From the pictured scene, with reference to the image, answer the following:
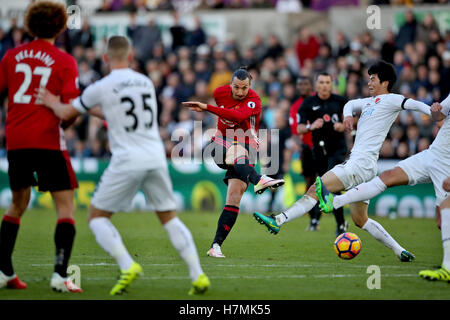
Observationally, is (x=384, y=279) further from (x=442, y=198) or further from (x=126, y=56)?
(x=126, y=56)

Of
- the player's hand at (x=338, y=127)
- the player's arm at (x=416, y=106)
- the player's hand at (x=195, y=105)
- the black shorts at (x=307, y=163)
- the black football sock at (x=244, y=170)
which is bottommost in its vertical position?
the black shorts at (x=307, y=163)

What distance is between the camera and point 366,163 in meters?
10.2

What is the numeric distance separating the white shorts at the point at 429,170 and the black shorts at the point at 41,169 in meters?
4.05

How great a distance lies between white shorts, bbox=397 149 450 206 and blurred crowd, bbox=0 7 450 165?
946cm

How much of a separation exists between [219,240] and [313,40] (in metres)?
12.9

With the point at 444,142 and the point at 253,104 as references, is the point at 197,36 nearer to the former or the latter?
the point at 253,104

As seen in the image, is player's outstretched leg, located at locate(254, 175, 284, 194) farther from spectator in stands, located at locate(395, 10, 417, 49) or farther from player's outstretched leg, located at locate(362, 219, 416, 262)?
spectator in stands, located at locate(395, 10, 417, 49)

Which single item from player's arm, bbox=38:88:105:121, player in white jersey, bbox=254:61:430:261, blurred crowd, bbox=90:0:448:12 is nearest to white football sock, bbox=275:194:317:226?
player in white jersey, bbox=254:61:430:261

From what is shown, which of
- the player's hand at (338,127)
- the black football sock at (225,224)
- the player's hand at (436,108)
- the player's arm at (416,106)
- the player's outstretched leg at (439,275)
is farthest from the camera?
the player's hand at (338,127)

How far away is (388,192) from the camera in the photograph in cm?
1839

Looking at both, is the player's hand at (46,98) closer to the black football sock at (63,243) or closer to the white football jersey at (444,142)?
the black football sock at (63,243)

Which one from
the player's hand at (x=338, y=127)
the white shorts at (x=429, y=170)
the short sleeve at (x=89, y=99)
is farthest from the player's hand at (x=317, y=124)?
the short sleeve at (x=89, y=99)

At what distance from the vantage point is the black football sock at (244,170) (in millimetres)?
10523
